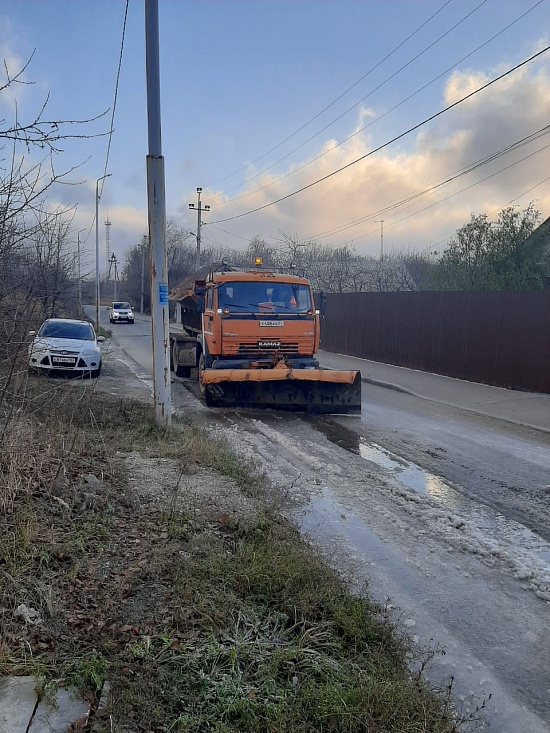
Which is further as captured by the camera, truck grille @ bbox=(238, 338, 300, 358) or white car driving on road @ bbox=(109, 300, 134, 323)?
white car driving on road @ bbox=(109, 300, 134, 323)

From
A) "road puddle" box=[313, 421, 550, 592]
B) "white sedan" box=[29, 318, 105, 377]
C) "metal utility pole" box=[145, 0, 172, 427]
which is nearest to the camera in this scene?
"road puddle" box=[313, 421, 550, 592]

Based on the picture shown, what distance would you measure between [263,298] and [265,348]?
1.07 metres

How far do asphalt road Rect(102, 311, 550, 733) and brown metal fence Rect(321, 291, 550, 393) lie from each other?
330cm

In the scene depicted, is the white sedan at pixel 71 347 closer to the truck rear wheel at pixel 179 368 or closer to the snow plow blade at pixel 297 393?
the truck rear wheel at pixel 179 368

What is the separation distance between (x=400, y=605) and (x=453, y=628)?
1.30 ft

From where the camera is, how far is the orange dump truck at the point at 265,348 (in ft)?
37.7

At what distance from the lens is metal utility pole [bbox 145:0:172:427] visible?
8570 mm

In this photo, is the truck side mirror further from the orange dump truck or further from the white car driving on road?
the white car driving on road

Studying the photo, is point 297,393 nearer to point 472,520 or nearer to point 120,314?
point 472,520

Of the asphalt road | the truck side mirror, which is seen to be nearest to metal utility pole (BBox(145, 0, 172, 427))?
the asphalt road

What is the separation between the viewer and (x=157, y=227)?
8.83 m

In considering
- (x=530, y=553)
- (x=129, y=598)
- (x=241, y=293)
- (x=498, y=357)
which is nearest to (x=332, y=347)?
(x=498, y=357)

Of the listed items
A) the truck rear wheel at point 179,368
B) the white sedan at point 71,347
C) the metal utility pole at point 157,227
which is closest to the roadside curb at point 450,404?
the truck rear wheel at point 179,368

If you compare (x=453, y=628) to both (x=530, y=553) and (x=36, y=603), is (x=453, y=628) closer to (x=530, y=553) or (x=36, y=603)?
(x=530, y=553)
